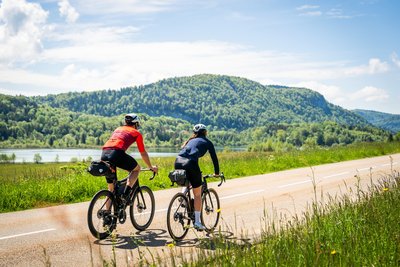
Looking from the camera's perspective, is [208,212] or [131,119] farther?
[208,212]

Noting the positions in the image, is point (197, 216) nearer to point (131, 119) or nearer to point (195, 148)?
point (195, 148)

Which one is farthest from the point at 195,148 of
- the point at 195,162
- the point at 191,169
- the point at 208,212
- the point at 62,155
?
the point at 62,155

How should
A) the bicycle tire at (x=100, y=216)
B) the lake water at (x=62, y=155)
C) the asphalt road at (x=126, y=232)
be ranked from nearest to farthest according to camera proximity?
the asphalt road at (x=126, y=232), the bicycle tire at (x=100, y=216), the lake water at (x=62, y=155)

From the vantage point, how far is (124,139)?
26.4 ft

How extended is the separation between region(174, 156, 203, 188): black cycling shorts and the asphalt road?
88 cm

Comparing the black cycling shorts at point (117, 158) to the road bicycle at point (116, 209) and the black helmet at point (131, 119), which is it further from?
the black helmet at point (131, 119)

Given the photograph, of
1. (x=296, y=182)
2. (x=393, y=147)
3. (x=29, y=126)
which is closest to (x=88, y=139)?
(x=29, y=126)

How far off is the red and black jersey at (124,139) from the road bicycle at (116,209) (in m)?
0.56

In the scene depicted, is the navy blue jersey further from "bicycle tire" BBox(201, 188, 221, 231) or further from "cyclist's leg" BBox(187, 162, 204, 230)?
"bicycle tire" BBox(201, 188, 221, 231)

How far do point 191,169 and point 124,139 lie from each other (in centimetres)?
140

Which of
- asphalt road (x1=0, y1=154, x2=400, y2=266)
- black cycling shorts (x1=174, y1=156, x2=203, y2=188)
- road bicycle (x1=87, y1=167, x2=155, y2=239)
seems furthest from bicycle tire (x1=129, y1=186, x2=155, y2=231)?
black cycling shorts (x1=174, y1=156, x2=203, y2=188)

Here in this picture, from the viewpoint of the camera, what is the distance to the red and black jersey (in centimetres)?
798

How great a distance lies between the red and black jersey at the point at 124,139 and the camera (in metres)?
7.98

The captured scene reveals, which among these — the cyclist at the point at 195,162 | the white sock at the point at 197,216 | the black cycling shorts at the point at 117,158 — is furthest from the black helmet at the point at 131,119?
the white sock at the point at 197,216
